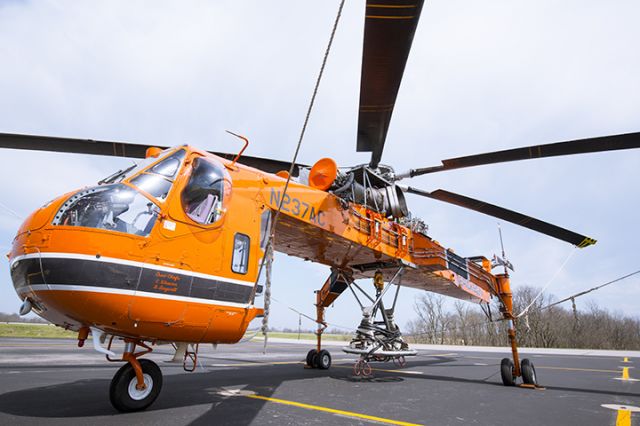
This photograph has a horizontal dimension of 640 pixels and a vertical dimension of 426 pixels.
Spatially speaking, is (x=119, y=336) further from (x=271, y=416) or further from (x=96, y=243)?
(x=271, y=416)

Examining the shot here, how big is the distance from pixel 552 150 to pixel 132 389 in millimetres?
9509

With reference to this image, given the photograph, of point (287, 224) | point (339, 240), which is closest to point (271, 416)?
point (287, 224)

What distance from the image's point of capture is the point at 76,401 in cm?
593

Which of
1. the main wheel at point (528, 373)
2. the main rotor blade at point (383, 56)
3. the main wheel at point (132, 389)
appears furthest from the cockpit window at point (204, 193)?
the main wheel at point (528, 373)

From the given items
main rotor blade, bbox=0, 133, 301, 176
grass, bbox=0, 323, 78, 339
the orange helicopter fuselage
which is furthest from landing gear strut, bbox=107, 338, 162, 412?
grass, bbox=0, 323, 78, 339

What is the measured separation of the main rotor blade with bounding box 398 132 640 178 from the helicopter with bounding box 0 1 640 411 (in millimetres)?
27

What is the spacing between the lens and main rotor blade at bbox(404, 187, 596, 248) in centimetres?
1118

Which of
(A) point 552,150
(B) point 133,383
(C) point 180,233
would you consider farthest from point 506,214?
(B) point 133,383

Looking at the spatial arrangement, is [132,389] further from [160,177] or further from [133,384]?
[160,177]

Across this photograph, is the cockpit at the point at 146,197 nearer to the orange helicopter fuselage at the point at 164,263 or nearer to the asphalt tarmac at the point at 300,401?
the orange helicopter fuselage at the point at 164,263

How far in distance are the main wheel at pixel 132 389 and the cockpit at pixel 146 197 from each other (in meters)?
2.19

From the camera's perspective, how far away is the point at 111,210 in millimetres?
4844

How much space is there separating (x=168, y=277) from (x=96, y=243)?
41.3 inches

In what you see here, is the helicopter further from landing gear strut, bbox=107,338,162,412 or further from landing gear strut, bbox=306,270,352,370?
landing gear strut, bbox=306,270,352,370
